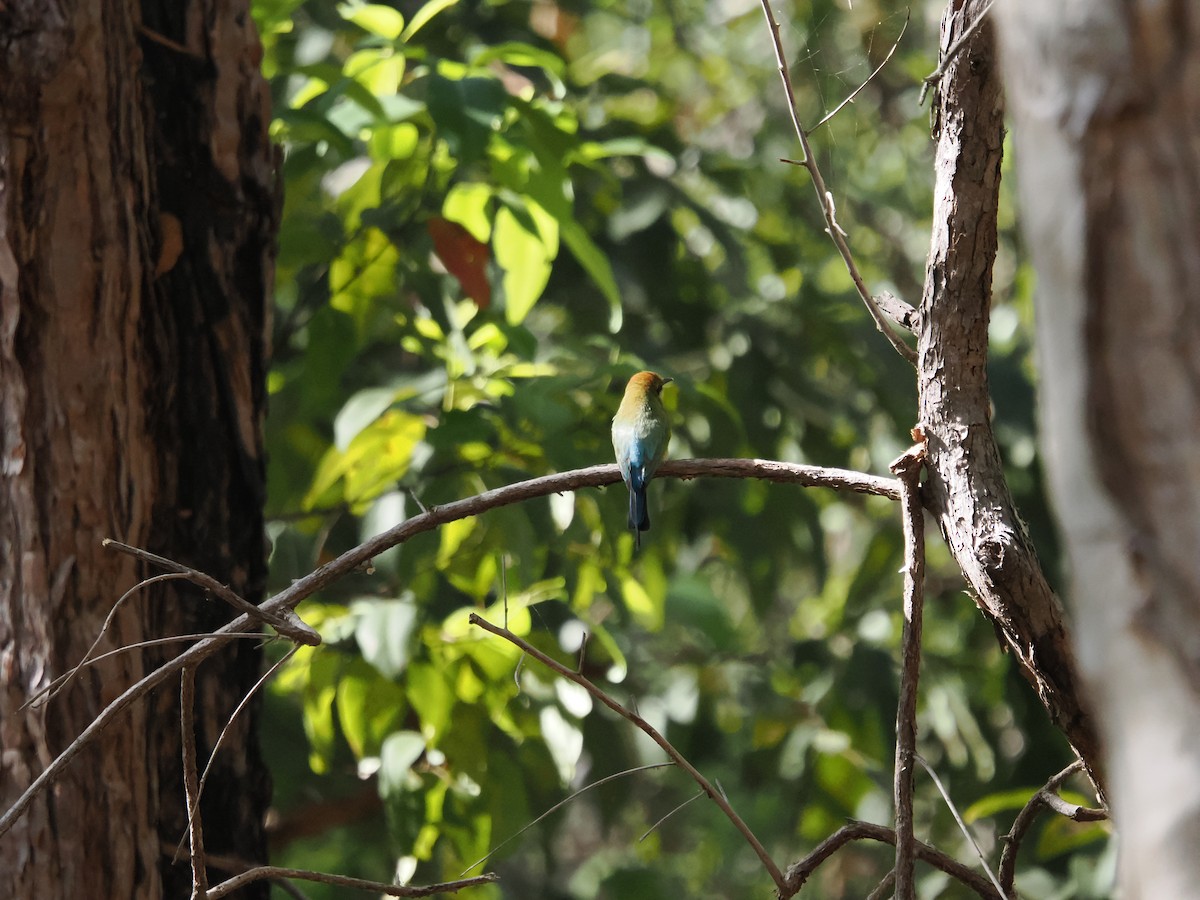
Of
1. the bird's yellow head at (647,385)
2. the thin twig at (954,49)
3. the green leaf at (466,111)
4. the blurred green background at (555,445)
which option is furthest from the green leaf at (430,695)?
the thin twig at (954,49)

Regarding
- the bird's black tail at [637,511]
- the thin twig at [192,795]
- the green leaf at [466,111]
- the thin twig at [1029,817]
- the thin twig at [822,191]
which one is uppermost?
the green leaf at [466,111]

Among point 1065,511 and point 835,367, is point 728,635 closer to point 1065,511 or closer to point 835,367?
point 835,367

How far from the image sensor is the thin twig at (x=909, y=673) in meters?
1.42

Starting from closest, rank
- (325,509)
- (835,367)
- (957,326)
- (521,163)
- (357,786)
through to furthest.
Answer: (957,326)
(521,163)
(325,509)
(357,786)
(835,367)

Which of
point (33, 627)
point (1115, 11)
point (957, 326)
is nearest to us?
point (1115, 11)

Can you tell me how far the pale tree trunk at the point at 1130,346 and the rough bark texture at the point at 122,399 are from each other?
4.71 ft

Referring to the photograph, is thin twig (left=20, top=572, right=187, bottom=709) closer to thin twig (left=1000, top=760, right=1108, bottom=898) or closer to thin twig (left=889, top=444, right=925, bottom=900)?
thin twig (left=889, top=444, right=925, bottom=900)

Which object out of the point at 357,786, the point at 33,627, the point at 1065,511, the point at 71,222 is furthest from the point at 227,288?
the point at 357,786

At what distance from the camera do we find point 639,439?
2898 mm

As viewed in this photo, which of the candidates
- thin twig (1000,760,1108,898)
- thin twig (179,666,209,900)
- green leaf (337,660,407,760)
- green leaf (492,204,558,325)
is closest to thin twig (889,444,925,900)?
thin twig (1000,760,1108,898)

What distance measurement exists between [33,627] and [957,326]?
1391mm

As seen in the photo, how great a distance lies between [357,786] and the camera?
12.2ft

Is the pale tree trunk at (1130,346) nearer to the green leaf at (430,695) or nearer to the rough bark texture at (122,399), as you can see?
the rough bark texture at (122,399)

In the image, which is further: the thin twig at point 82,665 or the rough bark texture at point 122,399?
the rough bark texture at point 122,399
